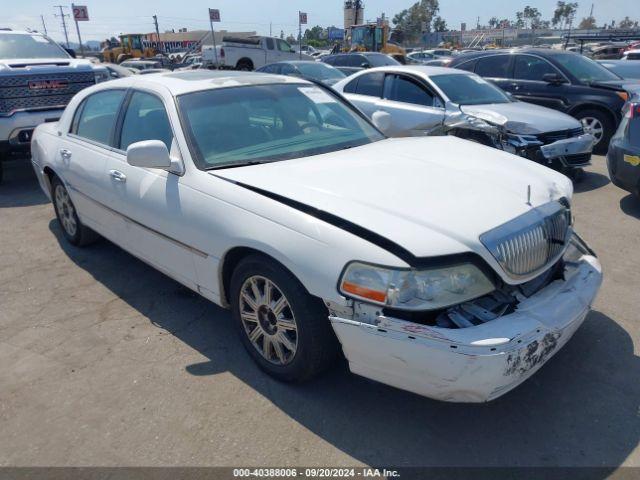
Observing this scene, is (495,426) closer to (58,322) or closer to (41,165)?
(58,322)

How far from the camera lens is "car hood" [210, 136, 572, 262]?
91.9 inches

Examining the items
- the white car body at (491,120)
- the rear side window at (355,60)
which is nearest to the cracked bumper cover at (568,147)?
the white car body at (491,120)

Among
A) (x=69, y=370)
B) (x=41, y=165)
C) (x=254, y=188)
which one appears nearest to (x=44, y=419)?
(x=69, y=370)

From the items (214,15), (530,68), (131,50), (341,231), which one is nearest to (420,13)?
(131,50)

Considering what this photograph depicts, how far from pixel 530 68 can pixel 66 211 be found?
26.6 feet

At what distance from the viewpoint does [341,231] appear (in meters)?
2.35

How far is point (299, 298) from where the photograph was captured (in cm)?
253

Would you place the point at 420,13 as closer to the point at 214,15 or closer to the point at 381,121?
the point at 214,15

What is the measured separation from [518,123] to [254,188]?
16.2ft

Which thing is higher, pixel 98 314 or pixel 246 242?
pixel 246 242

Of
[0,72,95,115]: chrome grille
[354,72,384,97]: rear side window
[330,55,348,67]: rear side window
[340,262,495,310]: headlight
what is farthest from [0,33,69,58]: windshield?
[330,55,348,67]: rear side window

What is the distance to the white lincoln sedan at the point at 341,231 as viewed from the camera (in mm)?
2250

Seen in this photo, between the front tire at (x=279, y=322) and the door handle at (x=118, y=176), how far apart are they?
4.26 ft

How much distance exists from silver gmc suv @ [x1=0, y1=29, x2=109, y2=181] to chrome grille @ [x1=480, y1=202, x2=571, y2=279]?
7.03 metres
